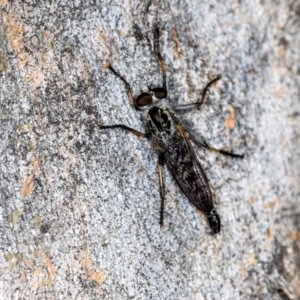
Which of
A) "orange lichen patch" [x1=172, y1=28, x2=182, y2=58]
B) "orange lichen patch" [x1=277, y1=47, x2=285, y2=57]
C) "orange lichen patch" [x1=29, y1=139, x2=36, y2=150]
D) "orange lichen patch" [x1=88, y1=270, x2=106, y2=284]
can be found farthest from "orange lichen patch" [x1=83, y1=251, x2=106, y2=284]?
"orange lichen patch" [x1=277, y1=47, x2=285, y2=57]

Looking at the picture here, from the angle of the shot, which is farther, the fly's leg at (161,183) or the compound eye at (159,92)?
the compound eye at (159,92)

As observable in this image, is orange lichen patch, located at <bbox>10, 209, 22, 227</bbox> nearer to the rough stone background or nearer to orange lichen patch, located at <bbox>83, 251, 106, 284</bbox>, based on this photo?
the rough stone background

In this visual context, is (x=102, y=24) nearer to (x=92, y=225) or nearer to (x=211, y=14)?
(x=211, y=14)

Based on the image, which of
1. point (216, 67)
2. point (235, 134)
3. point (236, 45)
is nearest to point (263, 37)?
point (236, 45)

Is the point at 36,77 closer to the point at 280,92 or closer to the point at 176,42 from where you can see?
the point at 176,42

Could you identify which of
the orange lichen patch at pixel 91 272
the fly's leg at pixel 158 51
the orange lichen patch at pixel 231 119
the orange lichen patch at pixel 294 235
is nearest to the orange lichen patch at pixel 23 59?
the fly's leg at pixel 158 51

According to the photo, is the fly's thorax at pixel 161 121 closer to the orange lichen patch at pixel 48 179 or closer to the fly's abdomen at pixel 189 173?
the fly's abdomen at pixel 189 173

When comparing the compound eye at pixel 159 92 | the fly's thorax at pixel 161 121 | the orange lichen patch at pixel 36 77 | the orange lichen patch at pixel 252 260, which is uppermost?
the compound eye at pixel 159 92
